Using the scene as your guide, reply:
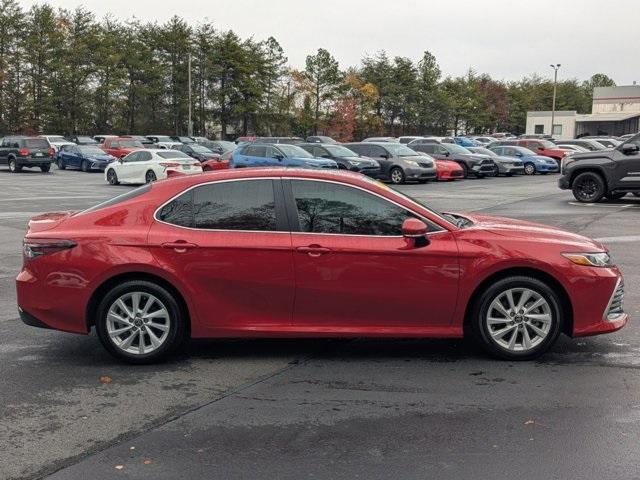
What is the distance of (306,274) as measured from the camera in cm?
579

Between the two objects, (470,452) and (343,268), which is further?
(343,268)

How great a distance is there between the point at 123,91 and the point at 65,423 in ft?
237

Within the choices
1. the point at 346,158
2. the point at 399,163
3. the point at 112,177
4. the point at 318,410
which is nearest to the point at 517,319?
the point at 318,410

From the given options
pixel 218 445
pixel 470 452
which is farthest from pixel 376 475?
pixel 218 445

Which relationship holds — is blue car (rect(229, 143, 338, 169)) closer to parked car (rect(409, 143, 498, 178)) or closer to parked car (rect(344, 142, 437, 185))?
parked car (rect(344, 142, 437, 185))

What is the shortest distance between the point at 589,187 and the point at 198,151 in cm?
2443

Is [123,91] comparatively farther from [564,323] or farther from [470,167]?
[564,323]

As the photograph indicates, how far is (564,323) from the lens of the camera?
5.98 metres

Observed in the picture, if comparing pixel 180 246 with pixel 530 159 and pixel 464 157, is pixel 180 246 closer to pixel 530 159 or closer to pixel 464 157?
pixel 464 157

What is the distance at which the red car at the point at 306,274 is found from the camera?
5789 millimetres

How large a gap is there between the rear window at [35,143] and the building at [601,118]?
219 ft

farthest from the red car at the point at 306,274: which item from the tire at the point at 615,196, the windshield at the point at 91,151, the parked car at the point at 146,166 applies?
the windshield at the point at 91,151

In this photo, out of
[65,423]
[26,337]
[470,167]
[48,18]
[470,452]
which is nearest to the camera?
[470,452]

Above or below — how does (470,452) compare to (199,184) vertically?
below
